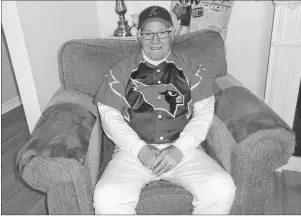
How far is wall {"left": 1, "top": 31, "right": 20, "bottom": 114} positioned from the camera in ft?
10.3

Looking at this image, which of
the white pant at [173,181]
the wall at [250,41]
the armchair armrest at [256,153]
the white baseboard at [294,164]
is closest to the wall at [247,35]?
the wall at [250,41]

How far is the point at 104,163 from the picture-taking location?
149 cm

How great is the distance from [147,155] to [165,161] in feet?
0.28

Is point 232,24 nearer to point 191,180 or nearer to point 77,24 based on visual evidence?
point 77,24

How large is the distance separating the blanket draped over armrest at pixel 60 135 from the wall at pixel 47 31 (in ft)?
1.24

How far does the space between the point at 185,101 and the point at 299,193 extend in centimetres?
102

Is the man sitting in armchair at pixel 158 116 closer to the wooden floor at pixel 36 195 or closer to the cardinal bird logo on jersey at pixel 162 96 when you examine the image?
the cardinal bird logo on jersey at pixel 162 96

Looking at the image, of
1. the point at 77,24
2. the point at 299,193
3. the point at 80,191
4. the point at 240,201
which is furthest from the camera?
the point at 77,24

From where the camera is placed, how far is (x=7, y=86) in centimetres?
321

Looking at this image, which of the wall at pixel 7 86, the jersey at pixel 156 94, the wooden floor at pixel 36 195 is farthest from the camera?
the wall at pixel 7 86

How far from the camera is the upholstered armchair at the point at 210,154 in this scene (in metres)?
1.11

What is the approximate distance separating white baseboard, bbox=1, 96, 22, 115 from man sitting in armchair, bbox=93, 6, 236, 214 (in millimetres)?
2143

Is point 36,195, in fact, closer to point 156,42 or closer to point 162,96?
point 162,96

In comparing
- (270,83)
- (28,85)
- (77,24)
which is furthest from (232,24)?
(28,85)
